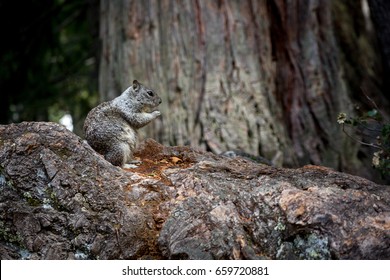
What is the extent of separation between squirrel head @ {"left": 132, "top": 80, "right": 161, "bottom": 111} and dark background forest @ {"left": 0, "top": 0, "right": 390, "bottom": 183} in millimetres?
1463

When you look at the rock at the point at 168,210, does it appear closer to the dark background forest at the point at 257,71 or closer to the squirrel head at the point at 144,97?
the squirrel head at the point at 144,97

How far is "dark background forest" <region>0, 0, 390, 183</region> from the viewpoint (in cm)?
730

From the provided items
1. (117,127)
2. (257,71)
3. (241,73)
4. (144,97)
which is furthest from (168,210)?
(257,71)

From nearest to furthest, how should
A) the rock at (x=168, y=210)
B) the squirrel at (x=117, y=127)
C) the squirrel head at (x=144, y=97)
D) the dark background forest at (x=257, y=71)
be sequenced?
the rock at (x=168, y=210) → the squirrel at (x=117, y=127) → the squirrel head at (x=144, y=97) → the dark background forest at (x=257, y=71)

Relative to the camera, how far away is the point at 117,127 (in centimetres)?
504

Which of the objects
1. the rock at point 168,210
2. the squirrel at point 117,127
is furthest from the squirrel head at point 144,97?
the rock at point 168,210

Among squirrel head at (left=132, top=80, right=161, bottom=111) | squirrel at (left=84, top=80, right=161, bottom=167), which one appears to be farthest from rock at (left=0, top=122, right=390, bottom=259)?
squirrel head at (left=132, top=80, right=161, bottom=111)

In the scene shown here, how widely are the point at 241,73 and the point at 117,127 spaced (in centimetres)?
280

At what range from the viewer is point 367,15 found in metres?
8.92

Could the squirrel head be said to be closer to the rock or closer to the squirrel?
the squirrel

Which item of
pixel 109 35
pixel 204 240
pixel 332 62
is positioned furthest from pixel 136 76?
pixel 204 240

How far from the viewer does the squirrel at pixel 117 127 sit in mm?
4891

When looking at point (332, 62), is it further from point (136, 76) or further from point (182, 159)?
point (182, 159)

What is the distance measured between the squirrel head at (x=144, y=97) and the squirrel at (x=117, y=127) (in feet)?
0.14
